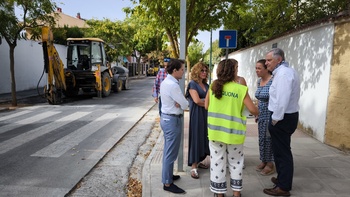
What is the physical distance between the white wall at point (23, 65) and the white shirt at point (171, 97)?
1572cm

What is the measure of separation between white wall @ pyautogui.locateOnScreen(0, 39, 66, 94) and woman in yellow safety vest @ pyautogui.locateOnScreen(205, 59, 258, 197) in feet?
53.7

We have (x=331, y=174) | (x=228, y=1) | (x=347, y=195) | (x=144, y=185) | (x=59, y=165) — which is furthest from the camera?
(x=228, y=1)

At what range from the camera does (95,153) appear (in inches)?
223

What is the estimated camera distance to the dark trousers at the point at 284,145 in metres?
3.54

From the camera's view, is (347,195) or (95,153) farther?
(95,153)

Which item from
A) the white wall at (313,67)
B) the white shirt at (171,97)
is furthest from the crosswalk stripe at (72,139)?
the white wall at (313,67)

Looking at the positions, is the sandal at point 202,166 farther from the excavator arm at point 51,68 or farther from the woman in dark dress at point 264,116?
the excavator arm at point 51,68

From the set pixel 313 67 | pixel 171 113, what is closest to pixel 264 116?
pixel 171 113

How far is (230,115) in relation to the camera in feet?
10.6

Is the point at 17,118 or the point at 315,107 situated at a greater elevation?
the point at 315,107

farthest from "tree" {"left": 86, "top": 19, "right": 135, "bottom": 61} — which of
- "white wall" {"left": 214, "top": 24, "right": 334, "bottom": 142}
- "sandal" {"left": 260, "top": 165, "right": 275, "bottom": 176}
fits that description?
"sandal" {"left": 260, "top": 165, "right": 275, "bottom": 176}

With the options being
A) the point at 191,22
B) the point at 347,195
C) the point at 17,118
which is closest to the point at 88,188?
the point at 347,195

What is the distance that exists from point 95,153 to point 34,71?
54.7 ft

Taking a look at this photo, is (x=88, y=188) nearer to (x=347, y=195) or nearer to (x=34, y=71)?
(x=347, y=195)
